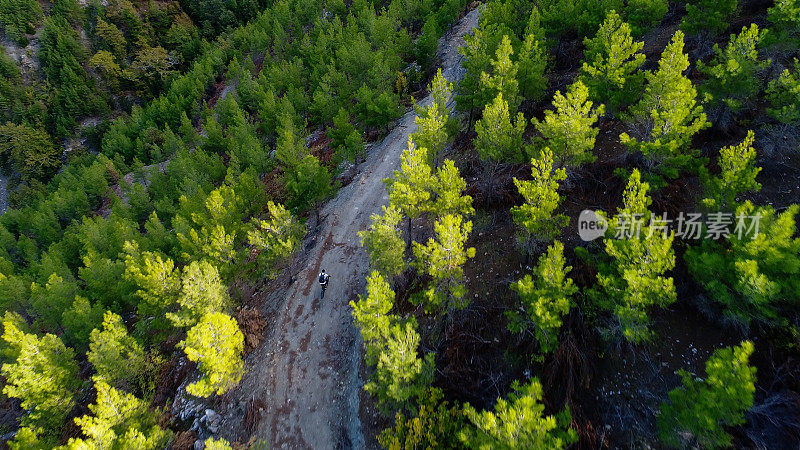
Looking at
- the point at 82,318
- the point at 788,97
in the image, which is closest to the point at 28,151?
the point at 82,318

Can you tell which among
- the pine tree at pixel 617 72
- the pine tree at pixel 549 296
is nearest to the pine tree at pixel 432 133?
the pine tree at pixel 617 72

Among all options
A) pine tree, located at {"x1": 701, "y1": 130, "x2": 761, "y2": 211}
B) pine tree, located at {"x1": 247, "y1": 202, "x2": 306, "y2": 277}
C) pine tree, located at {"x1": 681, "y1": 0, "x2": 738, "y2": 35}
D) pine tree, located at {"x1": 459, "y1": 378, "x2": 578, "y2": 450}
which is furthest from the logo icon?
pine tree, located at {"x1": 247, "y1": 202, "x2": 306, "y2": 277}

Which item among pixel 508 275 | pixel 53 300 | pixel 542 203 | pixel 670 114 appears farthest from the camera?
pixel 53 300

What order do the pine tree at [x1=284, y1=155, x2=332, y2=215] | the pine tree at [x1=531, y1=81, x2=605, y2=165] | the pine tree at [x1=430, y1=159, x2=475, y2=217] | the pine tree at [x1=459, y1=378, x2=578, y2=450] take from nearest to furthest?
the pine tree at [x1=459, y1=378, x2=578, y2=450] < the pine tree at [x1=531, y1=81, x2=605, y2=165] < the pine tree at [x1=430, y1=159, x2=475, y2=217] < the pine tree at [x1=284, y1=155, x2=332, y2=215]

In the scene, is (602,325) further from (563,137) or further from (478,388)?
(563,137)

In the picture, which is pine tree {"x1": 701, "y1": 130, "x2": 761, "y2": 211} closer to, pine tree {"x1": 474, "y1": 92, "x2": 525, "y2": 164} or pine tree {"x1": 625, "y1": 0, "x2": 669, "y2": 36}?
pine tree {"x1": 474, "y1": 92, "x2": 525, "y2": 164}

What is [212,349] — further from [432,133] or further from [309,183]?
[432,133]

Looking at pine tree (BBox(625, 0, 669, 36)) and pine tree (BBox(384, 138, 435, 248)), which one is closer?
pine tree (BBox(384, 138, 435, 248))
